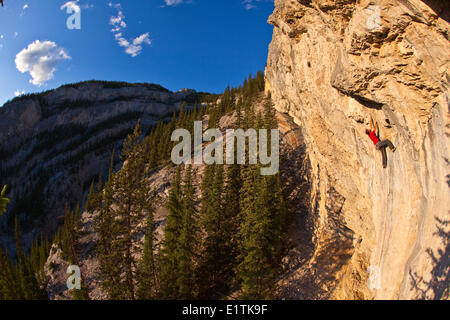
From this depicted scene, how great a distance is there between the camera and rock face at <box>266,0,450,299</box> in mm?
8617

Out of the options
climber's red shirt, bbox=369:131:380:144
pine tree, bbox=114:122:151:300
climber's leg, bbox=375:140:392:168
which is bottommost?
pine tree, bbox=114:122:151:300

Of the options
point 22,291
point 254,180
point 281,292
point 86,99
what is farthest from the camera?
point 86,99

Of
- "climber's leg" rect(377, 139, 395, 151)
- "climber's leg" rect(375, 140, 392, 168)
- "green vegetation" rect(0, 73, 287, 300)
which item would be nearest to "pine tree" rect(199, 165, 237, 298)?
"green vegetation" rect(0, 73, 287, 300)

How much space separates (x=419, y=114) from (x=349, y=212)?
485 inches

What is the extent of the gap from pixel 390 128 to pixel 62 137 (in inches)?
7408

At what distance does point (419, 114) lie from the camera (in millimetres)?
9992

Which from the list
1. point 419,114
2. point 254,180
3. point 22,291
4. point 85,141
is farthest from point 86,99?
point 419,114

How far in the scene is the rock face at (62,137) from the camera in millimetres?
113500

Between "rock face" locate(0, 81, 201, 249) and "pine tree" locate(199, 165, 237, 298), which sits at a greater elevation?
"rock face" locate(0, 81, 201, 249)

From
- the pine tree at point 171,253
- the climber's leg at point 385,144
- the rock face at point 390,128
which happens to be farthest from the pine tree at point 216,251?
the climber's leg at point 385,144

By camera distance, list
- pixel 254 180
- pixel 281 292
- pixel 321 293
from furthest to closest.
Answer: pixel 254 180 → pixel 281 292 → pixel 321 293

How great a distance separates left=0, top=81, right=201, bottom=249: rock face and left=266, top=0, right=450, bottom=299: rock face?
383ft

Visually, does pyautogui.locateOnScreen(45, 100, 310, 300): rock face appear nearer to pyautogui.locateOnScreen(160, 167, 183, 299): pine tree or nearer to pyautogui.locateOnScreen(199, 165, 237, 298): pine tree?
pyautogui.locateOnScreen(160, 167, 183, 299): pine tree
